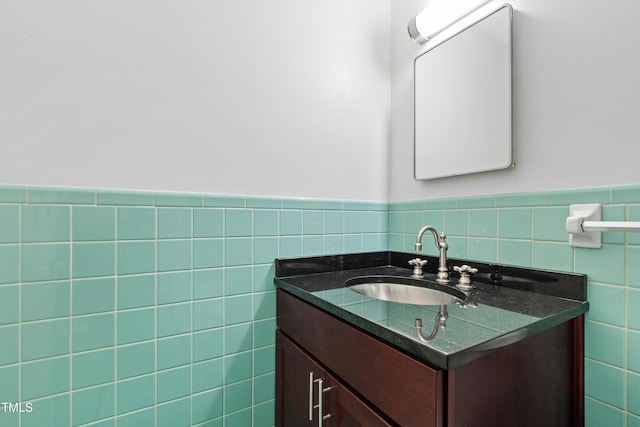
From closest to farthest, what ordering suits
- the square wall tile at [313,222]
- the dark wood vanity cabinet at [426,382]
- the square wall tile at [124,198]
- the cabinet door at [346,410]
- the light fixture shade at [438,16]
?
the dark wood vanity cabinet at [426,382]
the cabinet door at [346,410]
the square wall tile at [124,198]
the light fixture shade at [438,16]
the square wall tile at [313,222]

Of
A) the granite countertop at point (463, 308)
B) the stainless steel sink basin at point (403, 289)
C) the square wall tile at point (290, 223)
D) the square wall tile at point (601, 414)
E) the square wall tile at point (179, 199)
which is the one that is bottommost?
the square wall tile at point (601, 414)

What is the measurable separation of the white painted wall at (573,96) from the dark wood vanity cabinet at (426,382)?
A: 1.37 ft

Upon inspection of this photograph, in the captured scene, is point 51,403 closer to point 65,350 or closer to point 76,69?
point 65,350

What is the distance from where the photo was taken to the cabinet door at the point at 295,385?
89 centimetres

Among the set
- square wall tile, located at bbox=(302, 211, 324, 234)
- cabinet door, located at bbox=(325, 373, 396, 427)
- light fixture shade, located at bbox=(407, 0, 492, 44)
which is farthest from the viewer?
square wall tile, located at bbox=(302, 211, 324, 234)

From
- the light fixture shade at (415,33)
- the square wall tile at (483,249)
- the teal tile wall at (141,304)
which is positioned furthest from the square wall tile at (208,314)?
the light fixture shade at (415,33)

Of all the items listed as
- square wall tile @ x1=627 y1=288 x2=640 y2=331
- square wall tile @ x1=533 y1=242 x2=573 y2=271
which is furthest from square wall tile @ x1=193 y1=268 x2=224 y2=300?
square wall tile @ x1=627 y1=288 x2=640 y2=331

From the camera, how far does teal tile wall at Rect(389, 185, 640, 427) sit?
0.75 metres

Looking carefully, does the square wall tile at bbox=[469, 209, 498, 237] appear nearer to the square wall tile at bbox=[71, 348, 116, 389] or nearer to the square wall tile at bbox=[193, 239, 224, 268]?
the square wall tile at bbox=[193, 239, 224, 268]

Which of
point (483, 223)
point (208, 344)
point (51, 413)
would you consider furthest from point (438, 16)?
point (51, 413)

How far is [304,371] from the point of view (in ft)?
3.16

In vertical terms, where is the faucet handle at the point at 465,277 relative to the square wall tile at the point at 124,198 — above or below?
below

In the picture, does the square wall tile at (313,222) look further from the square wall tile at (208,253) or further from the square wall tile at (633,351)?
the square wall tile at (633,351)

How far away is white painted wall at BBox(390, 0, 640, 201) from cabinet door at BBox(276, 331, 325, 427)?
839mm
